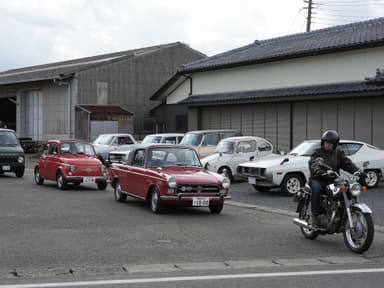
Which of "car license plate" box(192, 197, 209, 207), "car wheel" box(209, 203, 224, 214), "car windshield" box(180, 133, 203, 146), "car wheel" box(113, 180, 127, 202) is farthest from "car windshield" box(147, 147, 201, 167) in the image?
"car windshield" box(180, 133, 203, 146)

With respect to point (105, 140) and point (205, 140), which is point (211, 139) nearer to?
point (205, 140)

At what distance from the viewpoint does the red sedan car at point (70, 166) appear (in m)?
18.5

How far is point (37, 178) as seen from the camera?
20.7 meters

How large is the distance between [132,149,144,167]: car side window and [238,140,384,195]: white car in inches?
161

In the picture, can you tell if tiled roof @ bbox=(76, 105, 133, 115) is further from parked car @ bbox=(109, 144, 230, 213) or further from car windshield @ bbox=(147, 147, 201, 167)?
car windshield @ bbox=(147, 147, 201, 167)

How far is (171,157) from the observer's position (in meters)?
14.3

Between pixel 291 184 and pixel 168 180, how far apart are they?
5.51m

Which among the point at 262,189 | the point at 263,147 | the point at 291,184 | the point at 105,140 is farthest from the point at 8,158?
the point at 291,184

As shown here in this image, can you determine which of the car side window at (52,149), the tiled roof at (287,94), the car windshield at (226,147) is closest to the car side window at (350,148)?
the tiled roof at (287,94)

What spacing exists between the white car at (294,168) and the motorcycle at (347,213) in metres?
6.93

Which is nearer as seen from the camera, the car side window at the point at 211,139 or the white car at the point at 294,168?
the white car at the point at 294,168

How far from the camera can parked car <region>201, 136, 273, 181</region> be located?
20.5 m

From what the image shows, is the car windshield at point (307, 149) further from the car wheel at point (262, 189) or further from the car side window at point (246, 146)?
the car side window at point (246, 146)

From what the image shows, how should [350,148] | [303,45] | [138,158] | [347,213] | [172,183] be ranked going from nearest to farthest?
1. [347,213]
2. [172,183]
3. [138,158]
4. [350,148]
5. [303,45]
